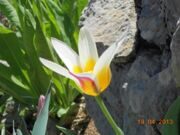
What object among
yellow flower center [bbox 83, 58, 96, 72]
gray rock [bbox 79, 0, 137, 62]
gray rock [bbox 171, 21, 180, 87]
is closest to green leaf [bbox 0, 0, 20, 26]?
gray rock [bbox 79, 0, 137, 62]

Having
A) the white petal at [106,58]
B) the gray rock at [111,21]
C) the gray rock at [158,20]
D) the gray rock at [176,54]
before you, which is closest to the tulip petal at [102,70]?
the white petal at [106,58]

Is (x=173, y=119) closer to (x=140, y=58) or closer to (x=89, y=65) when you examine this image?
(x=89, y=65)

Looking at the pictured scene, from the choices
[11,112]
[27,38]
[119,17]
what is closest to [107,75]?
[119,17]

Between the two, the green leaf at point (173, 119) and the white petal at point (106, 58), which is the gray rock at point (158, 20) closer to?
the green leaf at point (173, 119)

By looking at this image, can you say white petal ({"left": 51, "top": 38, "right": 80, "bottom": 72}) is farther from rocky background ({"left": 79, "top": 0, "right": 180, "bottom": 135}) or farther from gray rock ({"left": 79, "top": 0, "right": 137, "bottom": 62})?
gray rock ({"left": 79, "top": 0, "right": 137, "bottom": 62})

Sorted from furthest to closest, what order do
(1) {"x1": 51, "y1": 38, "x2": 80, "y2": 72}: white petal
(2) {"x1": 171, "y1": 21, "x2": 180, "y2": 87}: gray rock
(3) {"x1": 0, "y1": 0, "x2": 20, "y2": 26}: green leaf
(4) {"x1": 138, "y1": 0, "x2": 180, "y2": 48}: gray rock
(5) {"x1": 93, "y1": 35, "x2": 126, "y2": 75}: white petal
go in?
1. (3) {"x1": 0, "y1": 0, "x2": 20, "y2": 26}: green leaf
2. (4) {"x1": 138, "y1": 0, "x2": 180, "y2": 48}: gray rock
3. (2) {"x1": 171, "y1": 21, "x2": 180, "y2": 87}: gray rock
4. (1) {"x1": 51, "y1": 38, "x2": 80, "y2": 72}: white petal
5. (5) {"x1": 93, "y1": 35, "x2": 126, "y2": 75}: white petal

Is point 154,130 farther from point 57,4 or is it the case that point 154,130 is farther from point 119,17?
point 57,4

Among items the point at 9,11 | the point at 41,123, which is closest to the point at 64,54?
the point at 41,123
